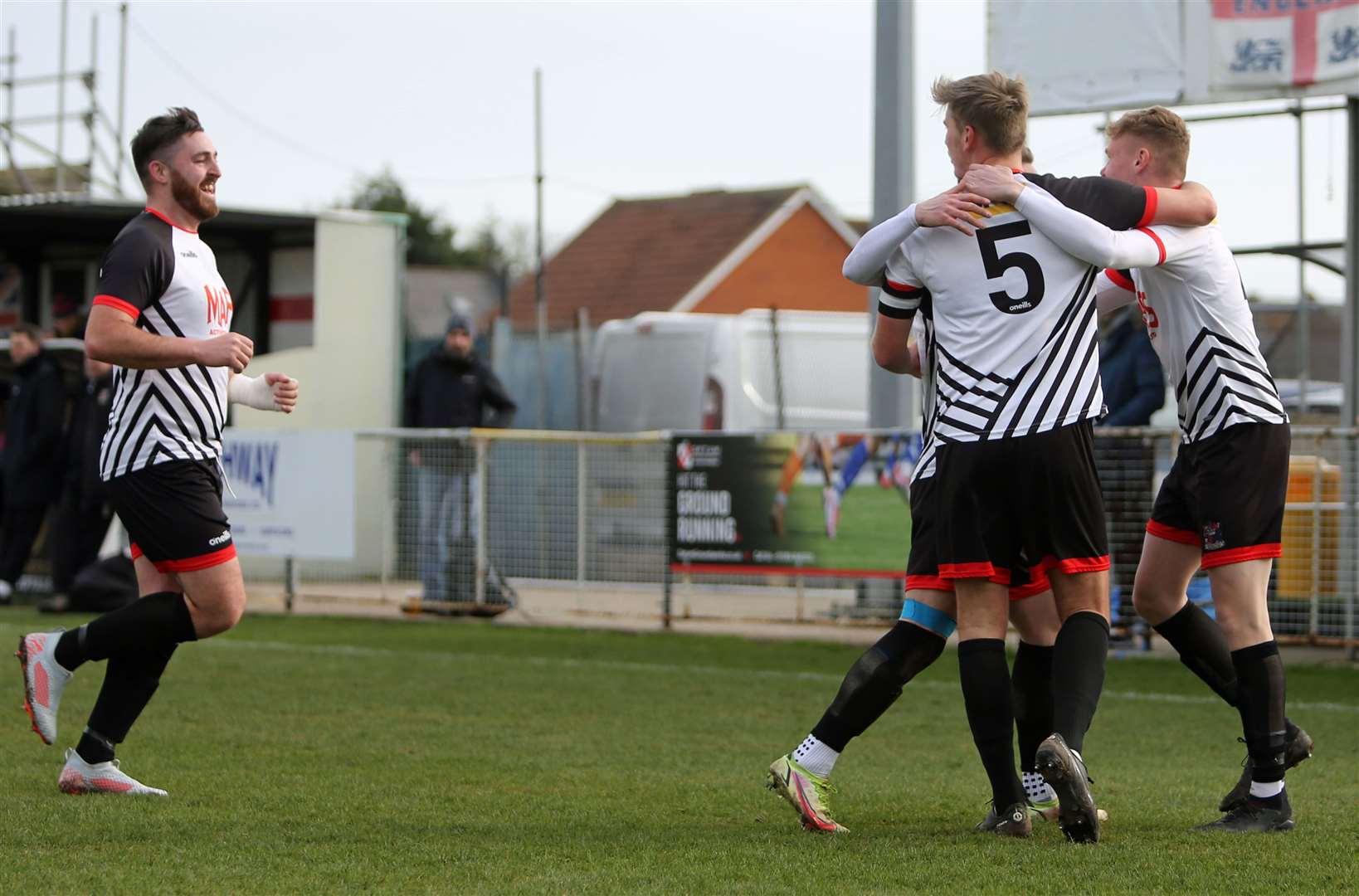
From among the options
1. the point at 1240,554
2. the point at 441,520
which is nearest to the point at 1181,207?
the point at 1240,554

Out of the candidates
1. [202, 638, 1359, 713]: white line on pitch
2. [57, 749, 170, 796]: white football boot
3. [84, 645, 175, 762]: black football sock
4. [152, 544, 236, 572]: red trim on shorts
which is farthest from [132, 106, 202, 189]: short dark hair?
[202, 638, 1359, 713]: white line on pitch

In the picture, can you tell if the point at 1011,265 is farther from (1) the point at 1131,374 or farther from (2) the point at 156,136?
(1) the point at 1131,374

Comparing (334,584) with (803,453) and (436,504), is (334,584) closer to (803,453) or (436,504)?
(436,504)

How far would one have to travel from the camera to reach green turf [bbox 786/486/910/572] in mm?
11797

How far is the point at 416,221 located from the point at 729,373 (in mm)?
58323

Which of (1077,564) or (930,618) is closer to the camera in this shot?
(1077,564)

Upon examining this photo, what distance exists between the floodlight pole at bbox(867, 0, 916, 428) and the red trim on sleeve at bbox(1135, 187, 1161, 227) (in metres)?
7.82

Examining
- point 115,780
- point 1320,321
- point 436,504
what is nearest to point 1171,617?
point 115,780

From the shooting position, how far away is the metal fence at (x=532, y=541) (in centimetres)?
1259

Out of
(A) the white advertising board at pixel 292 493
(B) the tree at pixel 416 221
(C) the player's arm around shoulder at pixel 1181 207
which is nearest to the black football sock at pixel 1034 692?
(C) the player's arm around shoulder at pixel 1181 207

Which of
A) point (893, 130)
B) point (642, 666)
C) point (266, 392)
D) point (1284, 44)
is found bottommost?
point (642, 666)

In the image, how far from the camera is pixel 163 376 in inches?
218

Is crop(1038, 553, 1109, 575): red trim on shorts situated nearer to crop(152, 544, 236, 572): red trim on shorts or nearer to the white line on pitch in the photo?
crop(152, 544, 236, 572): red trim on shorts

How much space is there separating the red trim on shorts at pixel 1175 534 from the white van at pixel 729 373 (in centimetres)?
1170
